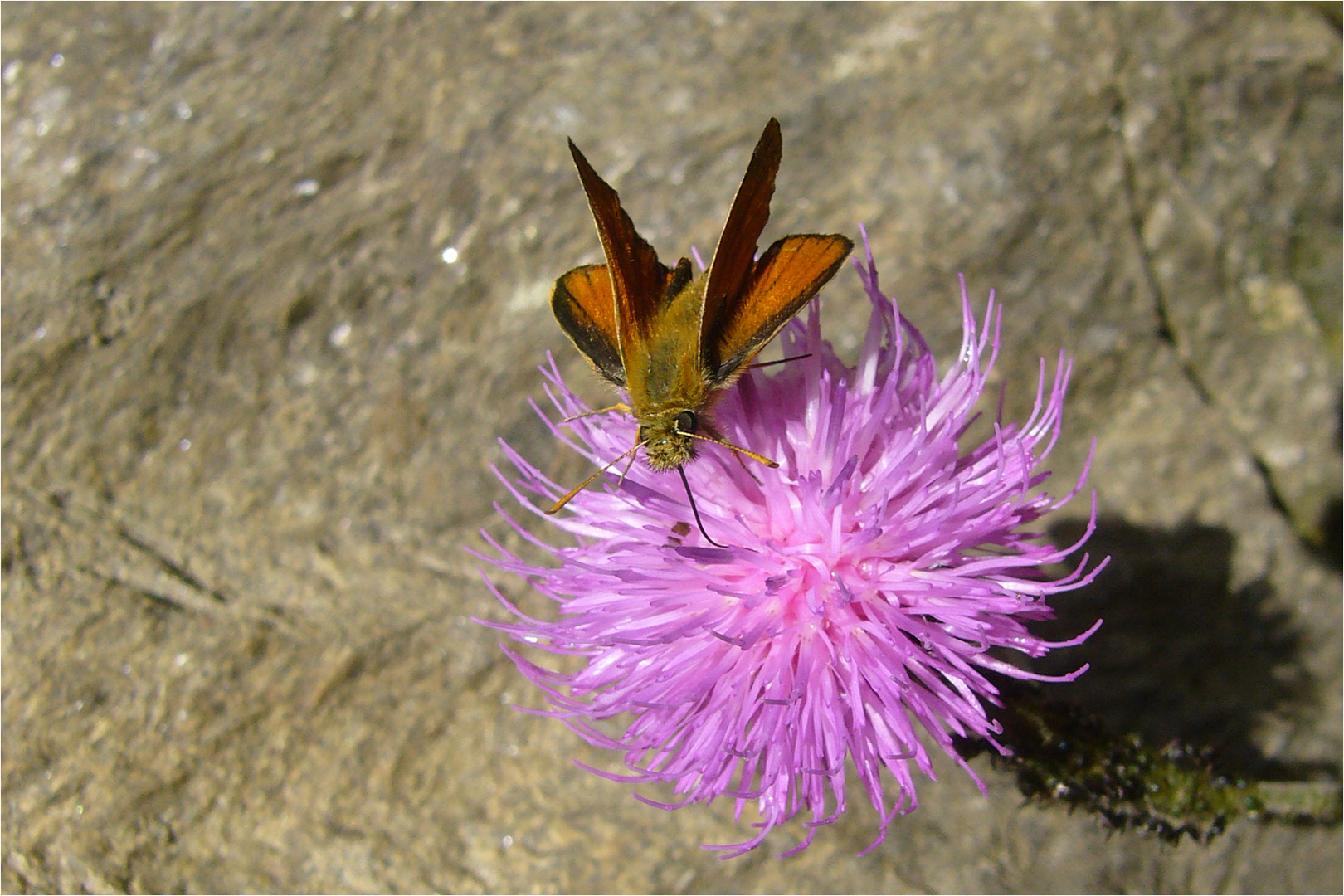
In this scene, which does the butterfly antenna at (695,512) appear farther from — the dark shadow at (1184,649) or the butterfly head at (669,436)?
the dark shadow at (1184,649)

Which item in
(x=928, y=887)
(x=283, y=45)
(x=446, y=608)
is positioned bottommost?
(x=928, y=887)

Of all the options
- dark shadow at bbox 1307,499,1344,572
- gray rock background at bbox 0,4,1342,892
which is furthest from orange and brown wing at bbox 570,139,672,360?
dark shadow at bbox 1307,499,1344,572

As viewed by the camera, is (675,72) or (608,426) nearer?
(608,426)

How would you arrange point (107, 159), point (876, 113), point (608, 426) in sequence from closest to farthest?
point (608, 426) → point (876, 113) → point (107, 159)

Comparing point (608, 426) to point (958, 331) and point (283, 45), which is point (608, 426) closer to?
point (958, 331)

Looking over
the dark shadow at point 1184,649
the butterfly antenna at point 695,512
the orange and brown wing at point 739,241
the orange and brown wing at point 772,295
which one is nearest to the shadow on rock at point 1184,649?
the dark shadow at point 1184,649

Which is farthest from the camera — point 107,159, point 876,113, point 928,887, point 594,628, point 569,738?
point 107,159

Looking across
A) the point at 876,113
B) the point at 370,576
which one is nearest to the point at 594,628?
the point at 370,576

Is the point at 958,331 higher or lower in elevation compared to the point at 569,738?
higher
